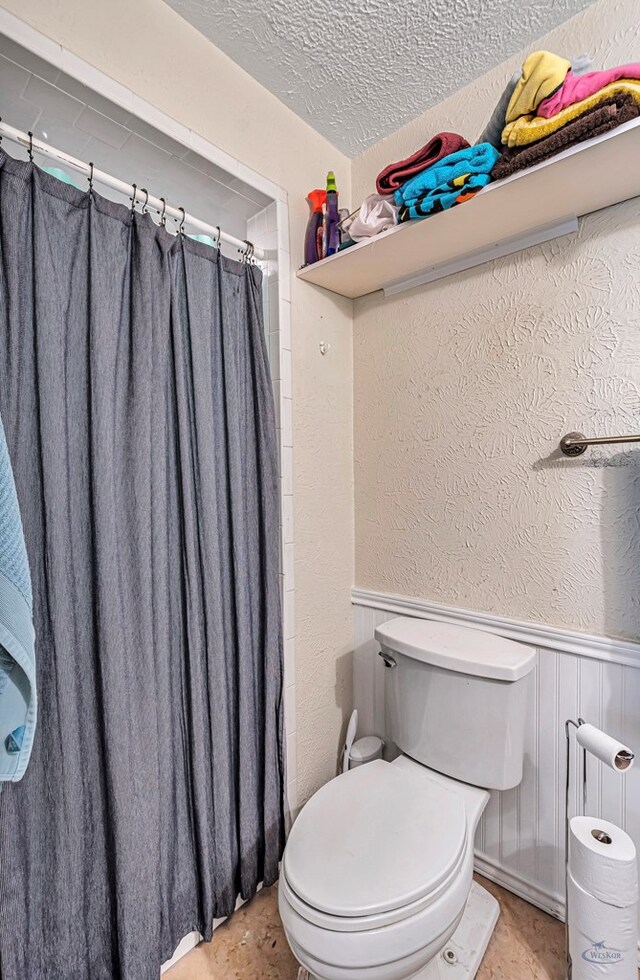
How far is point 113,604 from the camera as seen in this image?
0.99 meters

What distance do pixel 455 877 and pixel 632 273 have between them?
141cm

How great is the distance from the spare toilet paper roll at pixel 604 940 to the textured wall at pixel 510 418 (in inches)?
23.1

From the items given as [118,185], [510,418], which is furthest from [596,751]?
[118,185]

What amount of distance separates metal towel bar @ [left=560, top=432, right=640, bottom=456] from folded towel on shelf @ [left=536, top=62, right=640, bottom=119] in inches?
27.6

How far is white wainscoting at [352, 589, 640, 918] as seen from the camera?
113 centimetres

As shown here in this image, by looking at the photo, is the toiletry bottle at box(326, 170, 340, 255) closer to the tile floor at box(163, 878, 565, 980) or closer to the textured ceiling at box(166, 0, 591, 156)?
the textured ceiling at box(166, 0, 591, 156)

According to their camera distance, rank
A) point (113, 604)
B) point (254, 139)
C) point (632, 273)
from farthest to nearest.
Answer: point (254, 139) → point (632, 273) → point (113, 604)

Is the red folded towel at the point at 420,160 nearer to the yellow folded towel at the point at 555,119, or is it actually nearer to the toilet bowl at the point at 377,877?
the yellow folded towel at the point at 555,119

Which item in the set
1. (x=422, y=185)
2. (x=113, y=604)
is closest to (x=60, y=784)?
(x=113, y=604)

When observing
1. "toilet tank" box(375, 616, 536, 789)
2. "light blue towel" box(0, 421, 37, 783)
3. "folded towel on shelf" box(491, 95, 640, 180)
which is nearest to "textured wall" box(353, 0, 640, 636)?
"toilet tank" box(375, 616, 536, 789)

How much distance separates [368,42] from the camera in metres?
1.20

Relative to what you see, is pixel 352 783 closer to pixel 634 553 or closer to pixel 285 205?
pixel 634 553

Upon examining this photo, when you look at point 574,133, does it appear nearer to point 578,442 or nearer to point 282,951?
point 578,442

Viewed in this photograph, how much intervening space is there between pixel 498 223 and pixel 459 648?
112 centimetres
